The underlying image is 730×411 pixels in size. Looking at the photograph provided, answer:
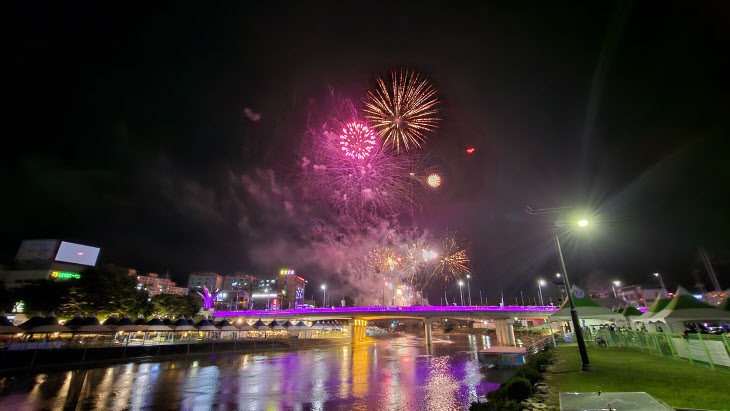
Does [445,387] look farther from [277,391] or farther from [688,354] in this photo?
[688,354]

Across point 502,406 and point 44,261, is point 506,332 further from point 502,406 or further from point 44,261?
point 44,261

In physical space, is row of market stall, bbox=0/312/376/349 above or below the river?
above

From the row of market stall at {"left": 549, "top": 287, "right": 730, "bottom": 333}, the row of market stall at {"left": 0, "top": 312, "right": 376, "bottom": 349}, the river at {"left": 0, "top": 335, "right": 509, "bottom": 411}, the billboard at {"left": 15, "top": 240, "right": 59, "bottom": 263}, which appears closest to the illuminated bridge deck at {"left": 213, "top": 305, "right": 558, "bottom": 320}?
the row of market stall at {"left": 0, "top": 312, "right": 376, "bottom": 349}

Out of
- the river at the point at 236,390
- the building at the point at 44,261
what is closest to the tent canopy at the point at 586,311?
the river at the point at 236,390

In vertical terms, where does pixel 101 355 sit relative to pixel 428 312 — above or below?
below

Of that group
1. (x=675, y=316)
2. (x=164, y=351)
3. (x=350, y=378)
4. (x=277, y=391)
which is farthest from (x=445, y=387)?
(x=164, y=351)

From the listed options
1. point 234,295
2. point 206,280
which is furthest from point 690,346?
point 206,280

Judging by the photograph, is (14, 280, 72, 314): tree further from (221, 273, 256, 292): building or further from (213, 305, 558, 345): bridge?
(221, 273, 256, 292): building
